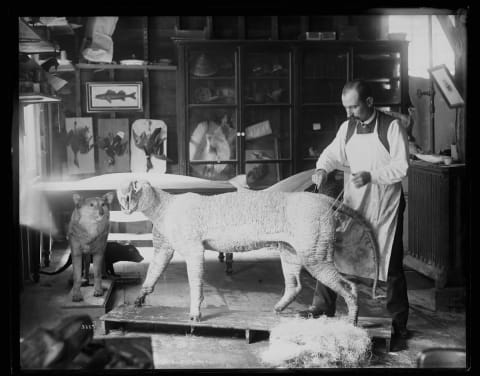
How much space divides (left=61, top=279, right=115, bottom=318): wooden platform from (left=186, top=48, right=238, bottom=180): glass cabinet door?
2.56 feet

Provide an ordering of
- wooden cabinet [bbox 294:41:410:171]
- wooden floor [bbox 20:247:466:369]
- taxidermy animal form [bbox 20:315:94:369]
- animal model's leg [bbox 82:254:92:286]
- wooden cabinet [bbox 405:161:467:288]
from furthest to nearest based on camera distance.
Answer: wooden cabinet [bbox 405:161:467:288]
animal model's leg [bbox 82:254:92:286]
wooden cabinet [bbox 294:41:410:171]
wooden floor [bbox 20:247:466:369]
taxidermy animal form [bbox 20:315:94:369]

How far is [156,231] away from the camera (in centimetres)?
411

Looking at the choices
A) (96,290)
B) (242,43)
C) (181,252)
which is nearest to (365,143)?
(242,43)

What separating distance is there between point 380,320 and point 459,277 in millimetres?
701

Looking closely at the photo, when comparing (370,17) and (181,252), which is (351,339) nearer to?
(181,252)

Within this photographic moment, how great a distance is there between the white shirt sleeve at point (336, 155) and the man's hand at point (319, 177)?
0.03 meters

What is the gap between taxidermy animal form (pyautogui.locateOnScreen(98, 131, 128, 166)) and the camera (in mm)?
4117

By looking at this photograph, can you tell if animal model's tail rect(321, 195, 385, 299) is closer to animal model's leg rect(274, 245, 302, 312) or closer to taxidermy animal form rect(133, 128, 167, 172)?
animal model's leg rect(274, 245, 302, 312)

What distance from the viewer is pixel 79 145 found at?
408 centimetres

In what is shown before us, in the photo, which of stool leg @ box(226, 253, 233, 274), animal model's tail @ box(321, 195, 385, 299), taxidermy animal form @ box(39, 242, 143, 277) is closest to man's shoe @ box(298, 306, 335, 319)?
animal model's tail @ box(321, 195, 385, 299)

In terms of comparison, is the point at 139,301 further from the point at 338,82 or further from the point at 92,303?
the point at 338,82

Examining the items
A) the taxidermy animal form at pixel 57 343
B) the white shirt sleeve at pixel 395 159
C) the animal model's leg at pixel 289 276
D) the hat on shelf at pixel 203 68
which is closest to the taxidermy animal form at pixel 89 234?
the taxidermy animal form at pixel 57 343

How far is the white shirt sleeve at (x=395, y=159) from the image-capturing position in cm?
404

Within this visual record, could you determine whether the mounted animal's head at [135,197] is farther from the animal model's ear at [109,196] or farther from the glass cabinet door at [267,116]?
the glass cabinet door at [267,116]
